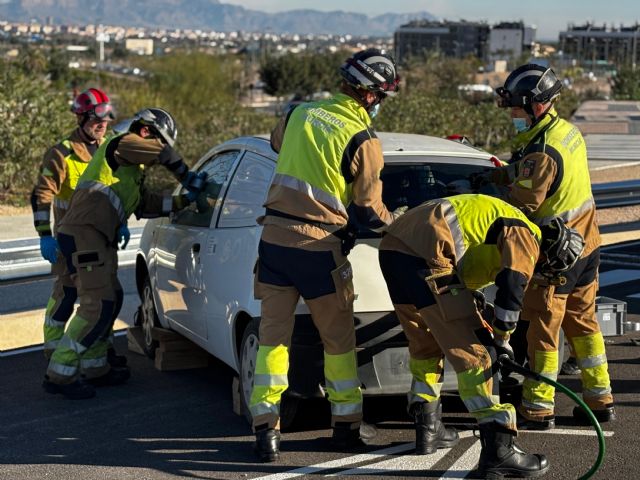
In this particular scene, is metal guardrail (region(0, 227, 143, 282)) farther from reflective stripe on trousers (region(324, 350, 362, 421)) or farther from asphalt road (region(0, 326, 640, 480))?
reflective stripe on trousers (region(324, 350, 362, 421))

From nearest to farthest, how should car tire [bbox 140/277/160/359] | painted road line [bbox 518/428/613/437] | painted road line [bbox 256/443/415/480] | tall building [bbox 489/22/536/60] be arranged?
painted road line [bbox 256/443/415/480]
painted road line [bbox 518/428/613/437]
car tire [bbox 140/277/160/359]
tall building [bbox 489/22/536/60]

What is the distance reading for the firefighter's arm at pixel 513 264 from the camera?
5324mm

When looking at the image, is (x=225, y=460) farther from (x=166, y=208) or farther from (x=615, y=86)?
(x=615, y=86)

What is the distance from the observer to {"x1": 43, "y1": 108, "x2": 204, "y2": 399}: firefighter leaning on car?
24.0 feet

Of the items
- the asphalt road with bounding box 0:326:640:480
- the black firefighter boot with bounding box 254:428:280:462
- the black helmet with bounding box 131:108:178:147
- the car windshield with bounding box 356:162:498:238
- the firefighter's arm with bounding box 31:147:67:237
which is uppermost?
the black helmet with bounding box 131:108:178:147

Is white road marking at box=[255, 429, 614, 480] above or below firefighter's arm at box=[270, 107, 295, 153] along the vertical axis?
below

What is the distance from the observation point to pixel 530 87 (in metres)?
6.32

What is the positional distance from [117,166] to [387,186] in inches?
76.3

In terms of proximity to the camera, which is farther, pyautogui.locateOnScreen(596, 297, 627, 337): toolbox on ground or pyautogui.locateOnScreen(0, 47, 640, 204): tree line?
pyautogui.locateOnScreen(0, 47, 640, 204): tree line

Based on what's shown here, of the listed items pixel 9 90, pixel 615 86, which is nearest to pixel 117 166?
pixel 9 90

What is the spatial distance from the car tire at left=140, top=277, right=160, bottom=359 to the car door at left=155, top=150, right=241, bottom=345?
34cm

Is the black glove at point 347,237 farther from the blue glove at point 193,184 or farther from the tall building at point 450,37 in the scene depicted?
Result: the tall building at point 450,37

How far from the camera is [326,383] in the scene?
19.4 ft

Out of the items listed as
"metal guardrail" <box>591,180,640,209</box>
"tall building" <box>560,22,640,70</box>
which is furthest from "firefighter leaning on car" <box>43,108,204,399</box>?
"tall building" <box>560,22,640,70</box>
